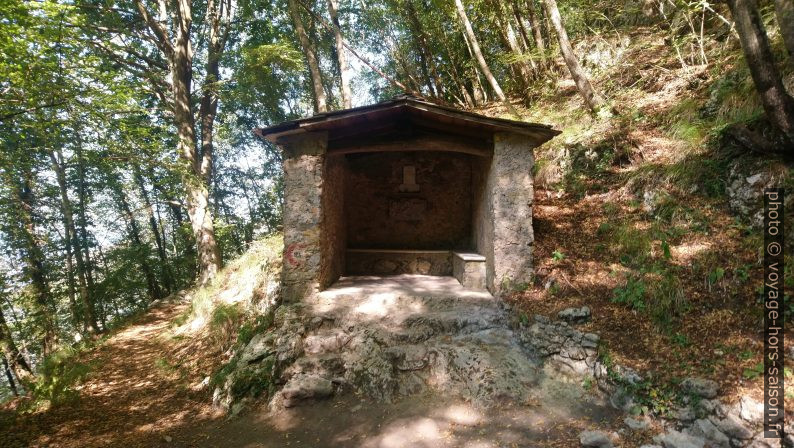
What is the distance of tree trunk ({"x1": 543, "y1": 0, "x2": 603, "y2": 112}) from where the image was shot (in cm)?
603

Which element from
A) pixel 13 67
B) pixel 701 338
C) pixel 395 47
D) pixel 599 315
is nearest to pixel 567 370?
pixel 599 315

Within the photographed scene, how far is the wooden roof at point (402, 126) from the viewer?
464 centimetres

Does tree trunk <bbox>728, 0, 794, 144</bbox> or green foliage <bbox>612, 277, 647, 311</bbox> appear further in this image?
green foliage <bbox>612, 277, 647, 311</bbox>

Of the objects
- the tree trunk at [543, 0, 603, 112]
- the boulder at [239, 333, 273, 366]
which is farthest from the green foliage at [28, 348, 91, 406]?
the tree trunk at [543, 0, 603, 112]

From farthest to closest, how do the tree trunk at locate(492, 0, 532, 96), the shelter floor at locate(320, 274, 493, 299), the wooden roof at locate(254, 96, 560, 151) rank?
the tree trunk at locate(492, 0, 532, 96)
the shelter floor at locate(320, 274, 493, 299)
the wooden roof at locate(254, 96, 560, 151)

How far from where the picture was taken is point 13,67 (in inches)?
177

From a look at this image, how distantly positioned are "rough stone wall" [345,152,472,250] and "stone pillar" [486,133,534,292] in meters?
2.64

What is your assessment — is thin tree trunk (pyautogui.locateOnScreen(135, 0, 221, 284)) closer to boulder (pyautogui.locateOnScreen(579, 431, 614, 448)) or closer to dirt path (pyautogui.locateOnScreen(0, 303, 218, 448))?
dirt path (pyautogui.locateOnScreen(0, 303, 218, 448))

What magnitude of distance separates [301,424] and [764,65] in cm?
620

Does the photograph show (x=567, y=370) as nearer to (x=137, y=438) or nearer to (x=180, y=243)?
(x=137, y=438)

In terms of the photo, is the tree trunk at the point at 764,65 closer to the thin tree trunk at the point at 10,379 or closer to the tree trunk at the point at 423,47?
the tree trunk at the point at 423,47

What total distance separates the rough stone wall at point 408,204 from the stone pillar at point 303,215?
2621mm

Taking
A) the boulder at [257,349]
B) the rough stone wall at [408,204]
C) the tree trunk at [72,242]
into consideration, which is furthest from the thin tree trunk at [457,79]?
the tree trunk at [72,242]

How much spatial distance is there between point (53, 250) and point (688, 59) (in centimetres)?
1684
